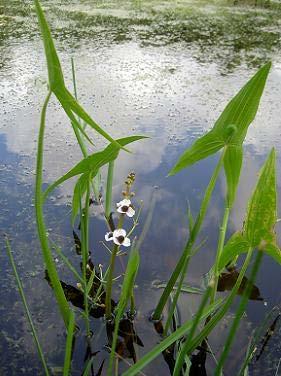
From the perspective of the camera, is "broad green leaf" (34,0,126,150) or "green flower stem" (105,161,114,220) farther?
"green flower stem" (105,161,114,220)

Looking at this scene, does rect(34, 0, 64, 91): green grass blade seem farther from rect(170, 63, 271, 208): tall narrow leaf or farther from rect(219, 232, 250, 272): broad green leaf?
rect(219, 232, 250, 272): broad green leaf

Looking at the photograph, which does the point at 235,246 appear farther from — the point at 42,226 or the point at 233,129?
the point at 42,226

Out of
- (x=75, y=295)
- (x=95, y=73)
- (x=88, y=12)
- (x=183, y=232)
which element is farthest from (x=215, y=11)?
(x=75, y=295)

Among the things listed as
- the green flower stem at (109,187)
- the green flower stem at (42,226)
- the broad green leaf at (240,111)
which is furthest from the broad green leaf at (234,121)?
the green flower stem at (109,187)

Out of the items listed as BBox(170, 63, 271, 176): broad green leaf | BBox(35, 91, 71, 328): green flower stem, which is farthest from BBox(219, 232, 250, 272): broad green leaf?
BBox(35, 91, 71, 328): green flower stem

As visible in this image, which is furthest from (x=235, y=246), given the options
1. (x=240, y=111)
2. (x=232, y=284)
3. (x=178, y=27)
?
(x=178, y=27)

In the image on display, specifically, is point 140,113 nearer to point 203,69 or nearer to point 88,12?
point 203,69

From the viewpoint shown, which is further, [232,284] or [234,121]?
[232,284]
